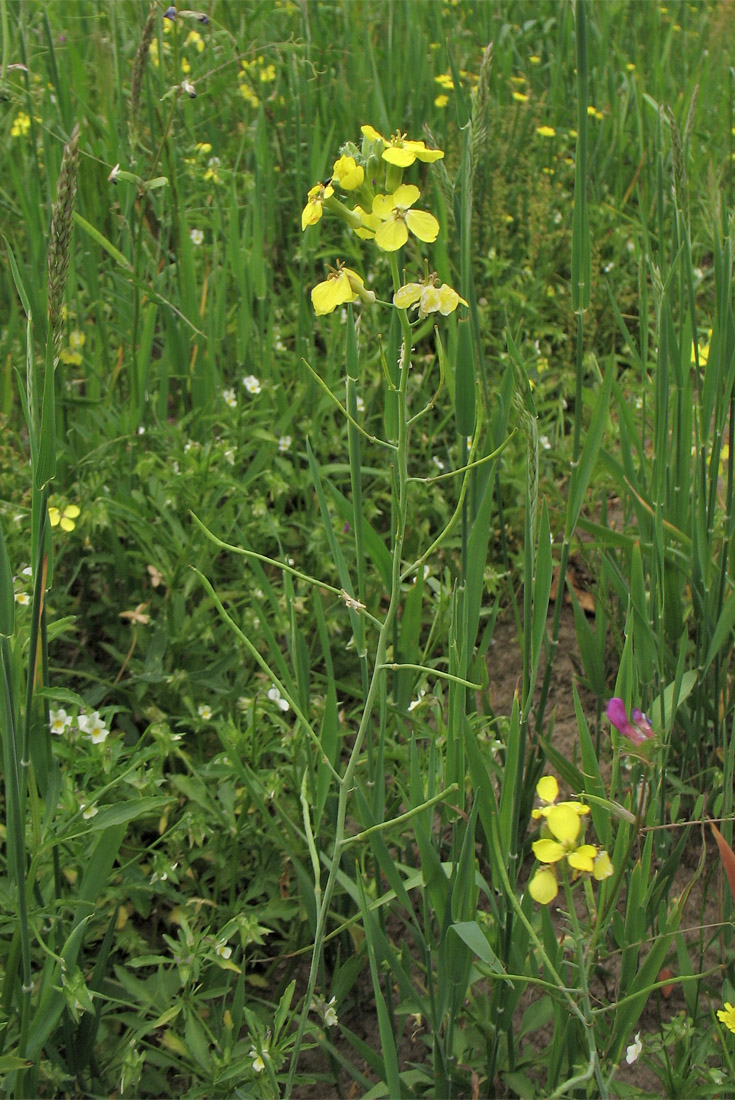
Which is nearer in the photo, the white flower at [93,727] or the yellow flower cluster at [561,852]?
the yellow flower cluster at [561,852]

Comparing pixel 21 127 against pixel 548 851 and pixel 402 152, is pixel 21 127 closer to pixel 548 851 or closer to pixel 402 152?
pixel 402 152

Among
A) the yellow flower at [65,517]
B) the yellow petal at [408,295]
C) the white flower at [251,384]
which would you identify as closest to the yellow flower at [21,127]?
the white flower at [251,384]

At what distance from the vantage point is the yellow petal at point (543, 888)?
88 cm

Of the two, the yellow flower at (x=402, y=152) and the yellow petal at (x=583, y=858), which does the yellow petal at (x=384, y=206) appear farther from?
the yellow petal at (x=583, y=858)

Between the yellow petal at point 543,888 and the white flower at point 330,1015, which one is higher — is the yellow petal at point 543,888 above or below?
above

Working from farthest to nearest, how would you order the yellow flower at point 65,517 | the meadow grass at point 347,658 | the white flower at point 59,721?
the yellow flower at point 65,517, the white flower at point 59,721, the meadow grass at point 347,658

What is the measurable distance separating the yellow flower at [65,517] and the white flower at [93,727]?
1.05 feet

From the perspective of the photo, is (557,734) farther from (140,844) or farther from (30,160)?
(30,160)

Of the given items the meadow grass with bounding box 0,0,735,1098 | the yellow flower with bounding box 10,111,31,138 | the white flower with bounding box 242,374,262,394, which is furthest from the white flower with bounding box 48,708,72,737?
the yellow flower with bounding box 10,111,31,138

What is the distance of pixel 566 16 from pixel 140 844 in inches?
116

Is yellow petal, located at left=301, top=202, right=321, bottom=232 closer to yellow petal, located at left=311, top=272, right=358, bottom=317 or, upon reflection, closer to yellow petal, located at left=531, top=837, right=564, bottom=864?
yellow petal, located at left=311, top=272, right=358, bottom=317

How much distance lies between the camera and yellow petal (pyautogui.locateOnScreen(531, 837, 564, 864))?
0.89 m

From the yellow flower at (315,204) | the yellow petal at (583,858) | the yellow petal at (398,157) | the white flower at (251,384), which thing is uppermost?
the yellow petal at (398,157)

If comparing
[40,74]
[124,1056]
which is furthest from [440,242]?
[40,74]
